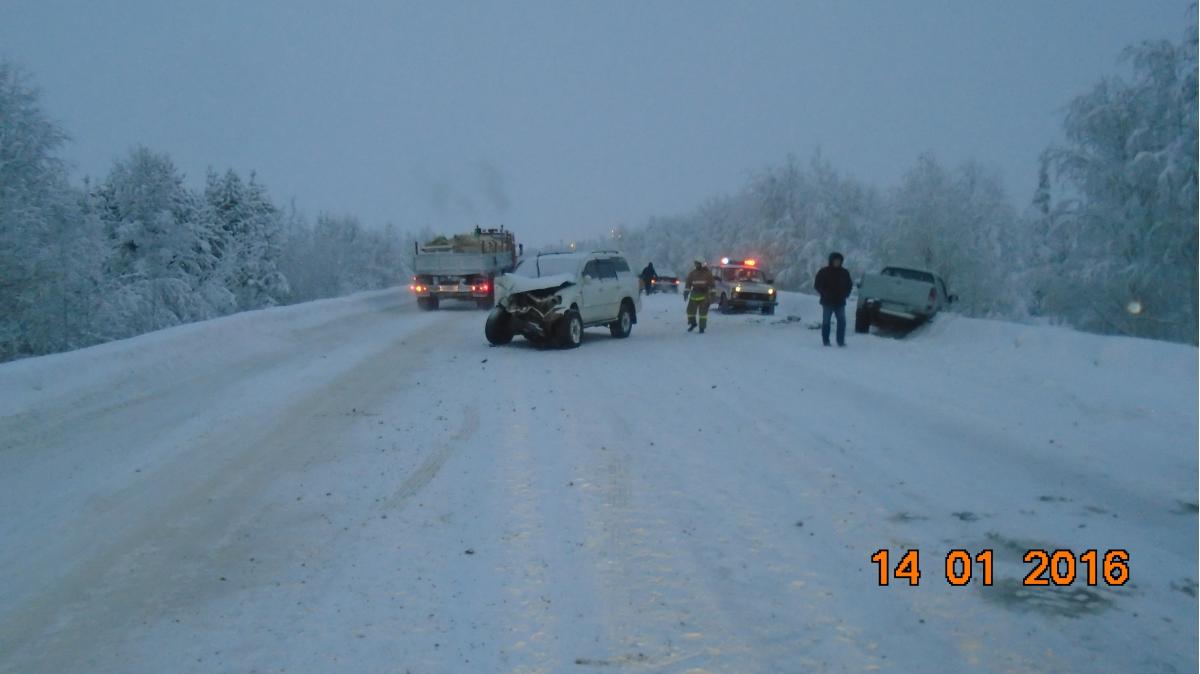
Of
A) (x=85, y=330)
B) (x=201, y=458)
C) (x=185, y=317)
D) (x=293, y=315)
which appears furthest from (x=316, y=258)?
(x=201, y=458)

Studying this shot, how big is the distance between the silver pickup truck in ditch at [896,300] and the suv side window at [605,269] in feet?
19.6

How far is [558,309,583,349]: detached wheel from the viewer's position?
51.9 ft

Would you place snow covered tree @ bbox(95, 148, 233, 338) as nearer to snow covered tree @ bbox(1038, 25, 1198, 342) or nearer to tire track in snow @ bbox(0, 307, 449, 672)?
tire track in snow @ bbox(0, 307, 449, 672)

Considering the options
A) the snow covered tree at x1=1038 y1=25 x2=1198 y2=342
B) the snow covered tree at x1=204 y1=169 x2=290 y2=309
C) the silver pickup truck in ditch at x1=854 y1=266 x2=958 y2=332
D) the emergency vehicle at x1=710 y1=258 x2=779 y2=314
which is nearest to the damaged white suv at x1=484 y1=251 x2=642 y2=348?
the silver pickup truck in ditch at x1=854 y1=266 x2=958 y2=332

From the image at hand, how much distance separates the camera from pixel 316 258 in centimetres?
8350

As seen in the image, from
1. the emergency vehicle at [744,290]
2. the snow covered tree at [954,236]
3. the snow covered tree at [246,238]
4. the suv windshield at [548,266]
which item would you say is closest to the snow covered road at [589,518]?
the suv windshield at [548,266]

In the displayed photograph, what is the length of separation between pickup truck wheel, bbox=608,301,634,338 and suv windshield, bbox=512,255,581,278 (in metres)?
1.90

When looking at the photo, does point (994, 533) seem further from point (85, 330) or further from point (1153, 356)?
point (85, 330)

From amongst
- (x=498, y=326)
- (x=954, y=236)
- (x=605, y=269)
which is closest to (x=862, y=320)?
(x=605, y=269)

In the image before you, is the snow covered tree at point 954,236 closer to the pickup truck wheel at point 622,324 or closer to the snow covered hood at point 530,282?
the pickup truck wheel at point 622,324

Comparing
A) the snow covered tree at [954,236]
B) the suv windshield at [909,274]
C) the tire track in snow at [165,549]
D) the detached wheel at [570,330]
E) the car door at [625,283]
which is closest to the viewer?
the tire track in snow at [165,549]
